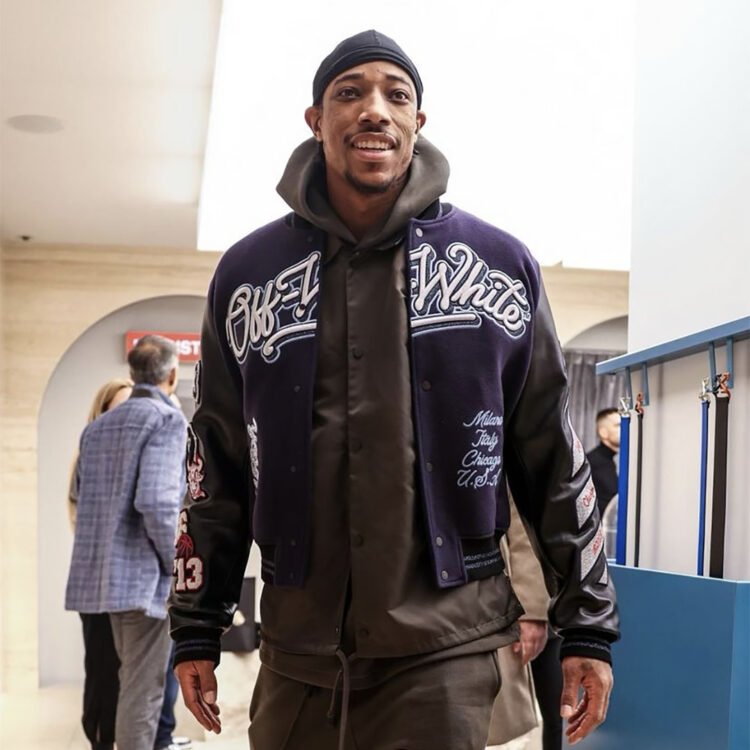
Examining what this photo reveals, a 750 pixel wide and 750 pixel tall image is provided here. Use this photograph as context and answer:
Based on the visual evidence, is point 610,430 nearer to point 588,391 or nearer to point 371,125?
point 588,391

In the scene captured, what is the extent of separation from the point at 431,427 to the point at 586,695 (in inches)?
17.7

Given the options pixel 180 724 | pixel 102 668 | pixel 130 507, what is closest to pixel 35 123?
pixel 130 507

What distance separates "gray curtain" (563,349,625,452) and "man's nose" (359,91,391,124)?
24.5 feet

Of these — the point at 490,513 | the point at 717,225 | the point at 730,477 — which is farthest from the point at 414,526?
the point at 717,225

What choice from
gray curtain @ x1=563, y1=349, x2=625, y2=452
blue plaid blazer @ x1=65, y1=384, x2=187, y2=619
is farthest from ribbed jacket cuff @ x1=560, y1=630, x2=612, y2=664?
gray curtain @ x1=563, y1=349, x2=625, y2=452

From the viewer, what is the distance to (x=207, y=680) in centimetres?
168

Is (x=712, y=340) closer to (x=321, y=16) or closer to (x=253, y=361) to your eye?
(x=253, y=361)

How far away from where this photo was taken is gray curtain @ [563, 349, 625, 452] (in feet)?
29.3

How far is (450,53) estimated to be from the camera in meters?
4.66

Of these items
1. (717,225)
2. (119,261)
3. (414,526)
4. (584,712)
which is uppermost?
(119,261)

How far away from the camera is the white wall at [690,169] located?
6.88ft

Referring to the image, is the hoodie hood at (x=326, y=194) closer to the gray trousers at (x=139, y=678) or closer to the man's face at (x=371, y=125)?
the man's face at (x=371, y=125)

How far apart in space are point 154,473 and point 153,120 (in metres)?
1.85

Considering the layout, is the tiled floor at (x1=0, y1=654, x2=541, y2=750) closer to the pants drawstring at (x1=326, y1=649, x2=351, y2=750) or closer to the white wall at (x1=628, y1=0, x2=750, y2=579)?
the white wall at (x1=628, y1=0, x2=750, y2=579)
